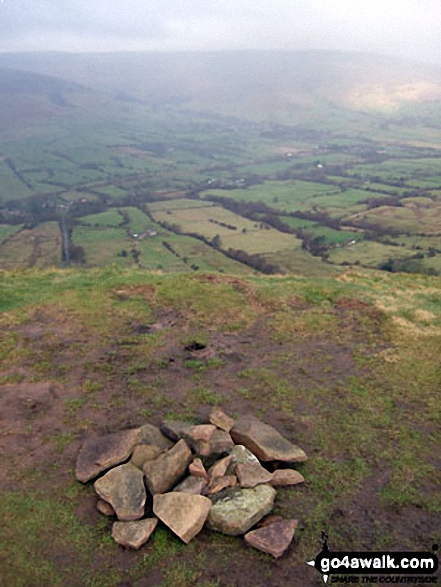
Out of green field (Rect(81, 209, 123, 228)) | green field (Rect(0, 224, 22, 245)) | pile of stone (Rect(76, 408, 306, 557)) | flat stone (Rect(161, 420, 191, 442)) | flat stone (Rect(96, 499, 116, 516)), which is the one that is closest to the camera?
pile of stone (Rect(76, 408, 306, 557))

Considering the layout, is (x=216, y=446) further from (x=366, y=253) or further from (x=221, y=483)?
(x=366, y=253)

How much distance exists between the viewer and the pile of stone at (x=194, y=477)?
10.1 meters

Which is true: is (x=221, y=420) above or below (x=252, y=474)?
below

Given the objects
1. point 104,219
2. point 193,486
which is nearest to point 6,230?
point 104,219

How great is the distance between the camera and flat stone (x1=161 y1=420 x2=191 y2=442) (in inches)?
499

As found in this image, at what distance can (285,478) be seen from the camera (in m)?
11.6

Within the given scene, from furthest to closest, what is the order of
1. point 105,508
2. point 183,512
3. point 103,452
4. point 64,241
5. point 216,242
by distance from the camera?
point 64,241 < point 216,242 < point 103,452 < point 105,508 < point 183,512

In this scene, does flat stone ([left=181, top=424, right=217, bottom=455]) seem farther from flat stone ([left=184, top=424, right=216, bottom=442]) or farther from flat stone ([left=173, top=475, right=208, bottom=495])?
flat stone ([left=173, top=475, right=208, bottom=495])

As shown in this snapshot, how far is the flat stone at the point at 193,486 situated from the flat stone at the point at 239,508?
33 centimetres

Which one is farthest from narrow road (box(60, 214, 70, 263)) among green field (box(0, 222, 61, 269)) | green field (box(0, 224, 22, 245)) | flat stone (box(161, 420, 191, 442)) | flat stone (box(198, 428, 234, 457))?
flat stone (box(198, 428, 234, 457))

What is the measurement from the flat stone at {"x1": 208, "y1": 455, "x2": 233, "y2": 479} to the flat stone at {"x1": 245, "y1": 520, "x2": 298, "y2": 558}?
170cm

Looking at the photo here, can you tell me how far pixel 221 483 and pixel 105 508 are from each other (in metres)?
2.65

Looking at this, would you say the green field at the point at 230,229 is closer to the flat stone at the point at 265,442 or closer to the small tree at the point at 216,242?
the small tree at the point at 216,242

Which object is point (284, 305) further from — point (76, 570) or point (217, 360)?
point (76, 570)
